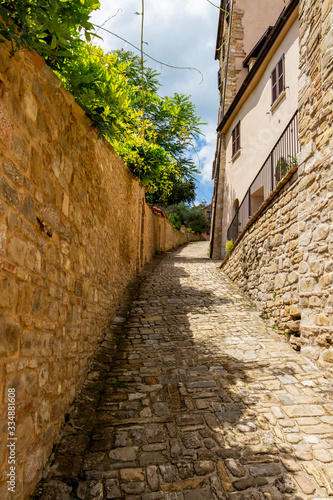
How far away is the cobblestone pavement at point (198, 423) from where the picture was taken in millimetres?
2510

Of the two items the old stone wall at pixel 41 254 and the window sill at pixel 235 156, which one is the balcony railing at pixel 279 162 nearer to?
the window sill at pixel 235 156

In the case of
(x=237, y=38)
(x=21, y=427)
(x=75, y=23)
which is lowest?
(x=21, y=427)

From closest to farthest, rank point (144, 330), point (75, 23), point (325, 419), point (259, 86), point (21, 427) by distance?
point (21, 427)
point (75, 23)
point (325, 419)
point (144, 330)
point (259, 86)

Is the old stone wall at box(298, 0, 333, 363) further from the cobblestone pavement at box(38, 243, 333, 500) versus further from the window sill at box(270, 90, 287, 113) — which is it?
the window sill at box(270, 90, 287, 113)

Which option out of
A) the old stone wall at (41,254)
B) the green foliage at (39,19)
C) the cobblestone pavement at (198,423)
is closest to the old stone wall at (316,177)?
the cobblestone pavement at (198,423)

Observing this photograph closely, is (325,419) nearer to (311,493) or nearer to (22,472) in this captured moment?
(311,493)

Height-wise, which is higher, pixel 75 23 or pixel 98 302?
pixel 75 23

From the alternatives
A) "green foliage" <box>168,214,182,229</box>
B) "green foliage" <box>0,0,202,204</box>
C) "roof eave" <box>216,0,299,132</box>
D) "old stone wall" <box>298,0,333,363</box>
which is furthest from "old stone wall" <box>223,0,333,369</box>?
"green foliage" <box>168,214,182,229</box>

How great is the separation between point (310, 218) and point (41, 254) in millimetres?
3716

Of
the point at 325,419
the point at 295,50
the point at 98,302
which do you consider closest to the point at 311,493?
the point at 325,419

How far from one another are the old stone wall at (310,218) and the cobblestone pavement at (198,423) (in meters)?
0.48

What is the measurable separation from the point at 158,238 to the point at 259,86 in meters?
7.91

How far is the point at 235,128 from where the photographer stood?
13.4 meters

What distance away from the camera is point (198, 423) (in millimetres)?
3275
